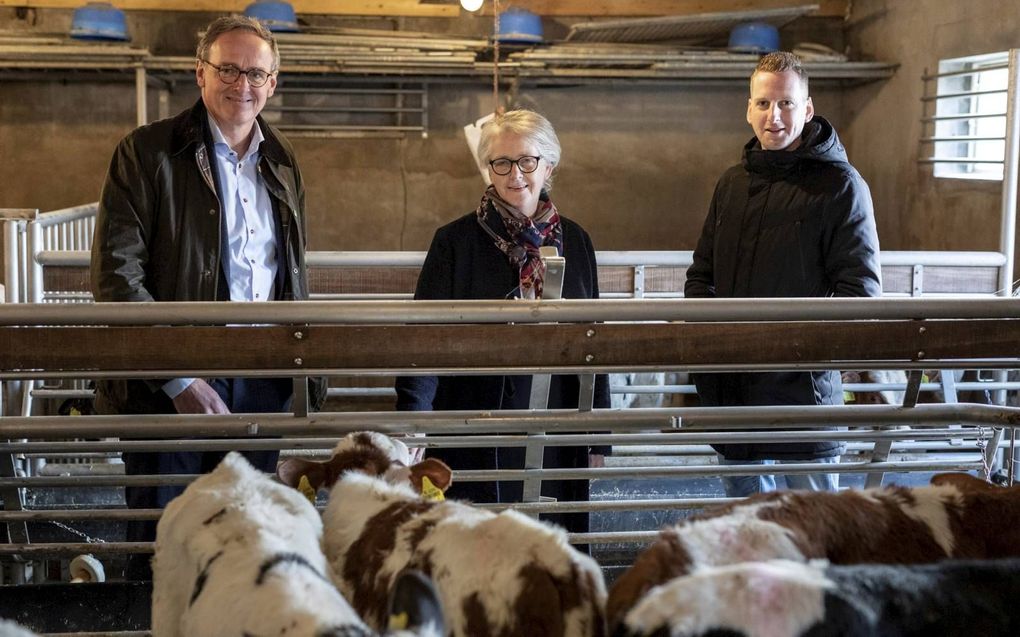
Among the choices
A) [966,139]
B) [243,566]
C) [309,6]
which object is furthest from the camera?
[309,6]

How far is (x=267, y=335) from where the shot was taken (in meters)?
2.19

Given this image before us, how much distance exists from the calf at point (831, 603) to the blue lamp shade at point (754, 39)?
833cm

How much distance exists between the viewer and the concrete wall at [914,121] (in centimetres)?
804

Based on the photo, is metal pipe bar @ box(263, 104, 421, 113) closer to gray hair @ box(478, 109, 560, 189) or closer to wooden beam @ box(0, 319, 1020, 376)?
gray hair @ box(478, 109, 560, 189)

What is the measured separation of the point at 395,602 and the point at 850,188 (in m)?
2.16

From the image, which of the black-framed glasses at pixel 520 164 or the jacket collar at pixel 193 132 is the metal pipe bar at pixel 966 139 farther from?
the jacket collar at pixel 193 132

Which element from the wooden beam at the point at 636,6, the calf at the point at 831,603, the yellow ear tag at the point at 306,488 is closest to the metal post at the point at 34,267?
the yellow ear tag at the point at 306,488

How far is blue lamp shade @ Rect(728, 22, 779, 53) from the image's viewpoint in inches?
366

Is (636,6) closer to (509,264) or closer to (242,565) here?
(509,264)

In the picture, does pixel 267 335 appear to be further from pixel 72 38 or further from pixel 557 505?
pixel 72 38

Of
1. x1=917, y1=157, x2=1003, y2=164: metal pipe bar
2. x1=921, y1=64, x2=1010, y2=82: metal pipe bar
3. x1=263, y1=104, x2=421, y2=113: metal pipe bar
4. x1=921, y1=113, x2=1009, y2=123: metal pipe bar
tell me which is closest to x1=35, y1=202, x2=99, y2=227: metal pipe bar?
x1=263, y1=104, x2=421, y2=113: metal pipe bar

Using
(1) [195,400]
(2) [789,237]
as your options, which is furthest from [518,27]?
(1) [195,400]

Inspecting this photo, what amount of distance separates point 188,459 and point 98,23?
6.87 m

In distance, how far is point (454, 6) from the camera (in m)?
10.0
